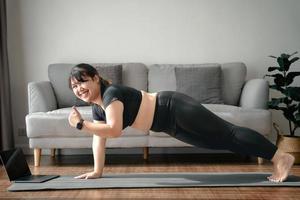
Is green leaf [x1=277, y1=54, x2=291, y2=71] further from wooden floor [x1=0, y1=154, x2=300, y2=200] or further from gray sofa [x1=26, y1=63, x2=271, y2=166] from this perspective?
wooden floor [x1=0, y1=154, x2=300, y2=200]

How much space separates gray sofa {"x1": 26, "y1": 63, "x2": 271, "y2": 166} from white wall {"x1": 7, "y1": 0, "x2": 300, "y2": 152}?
0.29 meters

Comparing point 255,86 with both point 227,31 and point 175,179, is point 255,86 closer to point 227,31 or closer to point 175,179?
point 227,31

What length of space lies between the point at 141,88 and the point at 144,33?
64 centimetres

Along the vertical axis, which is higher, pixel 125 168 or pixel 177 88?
pixel 177 88

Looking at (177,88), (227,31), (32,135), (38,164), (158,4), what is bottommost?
(38,164)

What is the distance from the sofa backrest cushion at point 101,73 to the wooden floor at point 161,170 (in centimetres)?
57

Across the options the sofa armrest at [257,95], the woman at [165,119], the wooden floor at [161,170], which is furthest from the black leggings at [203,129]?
the sofa armrest at [257,95]

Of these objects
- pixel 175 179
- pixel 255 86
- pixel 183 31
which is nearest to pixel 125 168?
pixel 175 179

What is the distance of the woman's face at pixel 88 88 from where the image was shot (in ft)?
8.92

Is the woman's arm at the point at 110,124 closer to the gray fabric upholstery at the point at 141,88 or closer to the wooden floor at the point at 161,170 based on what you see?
the wooden floor at the point at 161,170

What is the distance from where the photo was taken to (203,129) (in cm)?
271

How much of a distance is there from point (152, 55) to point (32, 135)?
62.9 inches

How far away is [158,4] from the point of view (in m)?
4.66

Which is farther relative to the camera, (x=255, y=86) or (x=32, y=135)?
(x=255, y=86)
